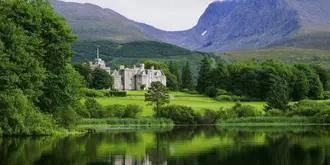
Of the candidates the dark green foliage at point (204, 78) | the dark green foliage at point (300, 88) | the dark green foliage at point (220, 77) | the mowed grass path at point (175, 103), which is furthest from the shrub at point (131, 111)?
the dark green foliage at point (204, 78)

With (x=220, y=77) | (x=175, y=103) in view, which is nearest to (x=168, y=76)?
(x=220, y=77)

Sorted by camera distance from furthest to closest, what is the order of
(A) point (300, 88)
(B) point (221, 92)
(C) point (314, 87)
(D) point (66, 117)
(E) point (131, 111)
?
(C) point (314, 87) → (A) point (300, 88) → (B) point (221, 92) → (E) point (131, 111) → (D) point (66, 117)

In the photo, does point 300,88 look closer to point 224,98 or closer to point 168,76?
point 224,98

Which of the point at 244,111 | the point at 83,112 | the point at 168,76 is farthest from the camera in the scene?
the point at 168,76

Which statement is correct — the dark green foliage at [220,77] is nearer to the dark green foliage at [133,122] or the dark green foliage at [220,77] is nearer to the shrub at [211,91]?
the shrub at [211,91]

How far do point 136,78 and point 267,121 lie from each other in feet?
202

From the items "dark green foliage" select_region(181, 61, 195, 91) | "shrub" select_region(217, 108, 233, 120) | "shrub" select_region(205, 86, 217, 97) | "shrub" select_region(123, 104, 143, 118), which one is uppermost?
"dark green foliage" select_region(181, 61, 195, 91)

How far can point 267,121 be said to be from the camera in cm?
7262

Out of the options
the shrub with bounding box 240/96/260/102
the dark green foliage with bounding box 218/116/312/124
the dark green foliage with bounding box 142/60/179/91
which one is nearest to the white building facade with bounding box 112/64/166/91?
the dark green foliage with bounding box 142/60/179/91

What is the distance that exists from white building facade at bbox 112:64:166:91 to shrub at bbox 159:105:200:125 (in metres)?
56.8

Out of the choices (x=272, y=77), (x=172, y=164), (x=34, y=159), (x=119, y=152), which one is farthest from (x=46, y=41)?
(x=272, y=77)

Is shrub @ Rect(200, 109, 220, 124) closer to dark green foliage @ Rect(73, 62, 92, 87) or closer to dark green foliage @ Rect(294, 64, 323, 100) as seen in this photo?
dark green foliage @ Rect(73, 62, 92, 87)

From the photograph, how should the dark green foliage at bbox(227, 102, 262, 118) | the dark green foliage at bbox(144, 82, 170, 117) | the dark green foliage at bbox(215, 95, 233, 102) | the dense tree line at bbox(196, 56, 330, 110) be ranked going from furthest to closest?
the dense tree line at bbox(196, 56, 330, 110), the dark green foliage at bbox(215, 95, 233, 102), the dark green foliage at bbox(227, 102, 262, 118), the dark green foliage at bbox(144, 82, 170, 117)

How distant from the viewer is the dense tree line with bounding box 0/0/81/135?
3847 centimetres
